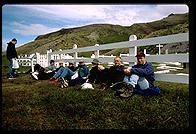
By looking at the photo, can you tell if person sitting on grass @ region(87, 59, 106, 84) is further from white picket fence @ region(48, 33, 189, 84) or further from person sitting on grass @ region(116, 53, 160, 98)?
person sitting on grass @ region(116, 53, 160, 98)

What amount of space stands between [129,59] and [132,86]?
109 cm

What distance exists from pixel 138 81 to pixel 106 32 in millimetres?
1859

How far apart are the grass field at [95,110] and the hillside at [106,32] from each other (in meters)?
1.07

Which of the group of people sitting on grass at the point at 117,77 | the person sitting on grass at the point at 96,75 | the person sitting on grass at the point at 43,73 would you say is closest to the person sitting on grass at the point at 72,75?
the group of people sitting on grass at the point at 117,77

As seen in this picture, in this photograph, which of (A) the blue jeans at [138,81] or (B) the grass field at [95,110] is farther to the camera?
(A) the blue jeans at [138,81]

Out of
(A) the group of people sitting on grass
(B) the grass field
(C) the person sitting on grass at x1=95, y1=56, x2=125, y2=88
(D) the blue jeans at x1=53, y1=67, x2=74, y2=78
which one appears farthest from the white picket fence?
(D) the blue jeans at x1=53, y1=67, x2=74, y2=78

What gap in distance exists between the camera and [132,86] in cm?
561

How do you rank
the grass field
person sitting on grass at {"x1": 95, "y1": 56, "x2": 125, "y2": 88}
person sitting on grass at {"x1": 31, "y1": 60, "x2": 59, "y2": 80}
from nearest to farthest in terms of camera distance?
the grass field
person sitting on grass at {"x1": 95, "y1": 56, "x2": 125, "y2": 88}
person sitting on grass at {"x1": 31, "y1": 60, "x2": 59, "y2": 80}

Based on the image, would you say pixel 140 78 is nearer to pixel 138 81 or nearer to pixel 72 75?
A: pixel 138 81

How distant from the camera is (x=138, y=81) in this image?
570 centimetres

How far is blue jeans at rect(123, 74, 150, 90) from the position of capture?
563 centimetres

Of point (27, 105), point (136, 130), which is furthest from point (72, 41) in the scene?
point (136, 130)

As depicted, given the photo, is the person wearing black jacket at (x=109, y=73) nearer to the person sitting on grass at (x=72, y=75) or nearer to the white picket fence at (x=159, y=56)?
the person sitting on grass at (x=72, y=75)

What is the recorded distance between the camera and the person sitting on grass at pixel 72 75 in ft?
21.9
